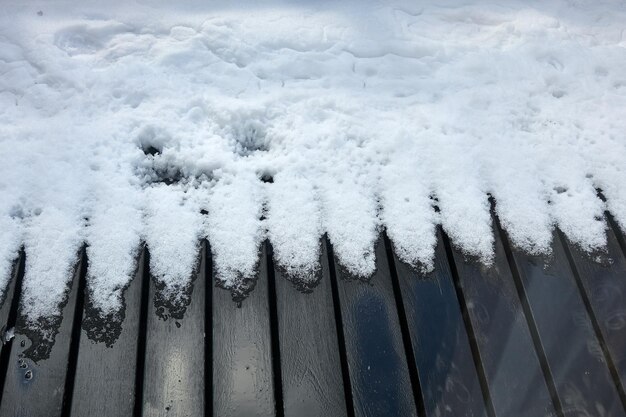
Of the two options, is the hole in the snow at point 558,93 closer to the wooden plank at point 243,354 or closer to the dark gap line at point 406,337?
the dark gap line at point 406,337

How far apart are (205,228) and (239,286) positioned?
16 cm

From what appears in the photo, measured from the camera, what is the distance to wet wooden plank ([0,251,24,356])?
3.58 feet

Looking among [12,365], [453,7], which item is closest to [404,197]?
[453,7]

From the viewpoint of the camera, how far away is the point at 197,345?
1.09m

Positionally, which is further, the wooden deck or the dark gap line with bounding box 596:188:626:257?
the dark gap line with bounding box 596:188:626:257

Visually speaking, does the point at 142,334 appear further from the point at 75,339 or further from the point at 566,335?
the point at 566,335

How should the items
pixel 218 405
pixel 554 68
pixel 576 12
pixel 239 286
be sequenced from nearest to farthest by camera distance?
pixel 218 405 → pixel 239 286 → pixel 554 68 → pixel 576 12

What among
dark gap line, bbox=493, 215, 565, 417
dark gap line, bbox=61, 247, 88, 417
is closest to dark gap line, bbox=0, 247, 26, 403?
dark gap line, bbox=61, 247, 88, 417

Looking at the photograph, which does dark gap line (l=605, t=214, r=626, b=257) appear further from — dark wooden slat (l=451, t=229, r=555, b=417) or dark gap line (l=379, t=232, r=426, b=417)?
dark gap line (l=379, t=232, r=426, b=417)

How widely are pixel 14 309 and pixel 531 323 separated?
3.43 feet

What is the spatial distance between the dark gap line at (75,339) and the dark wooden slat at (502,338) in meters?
0.78

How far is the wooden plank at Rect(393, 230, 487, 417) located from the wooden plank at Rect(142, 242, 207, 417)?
42cm

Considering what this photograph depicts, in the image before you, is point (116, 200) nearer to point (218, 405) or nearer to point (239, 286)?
point (239, 286)

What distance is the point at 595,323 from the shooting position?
115cm
